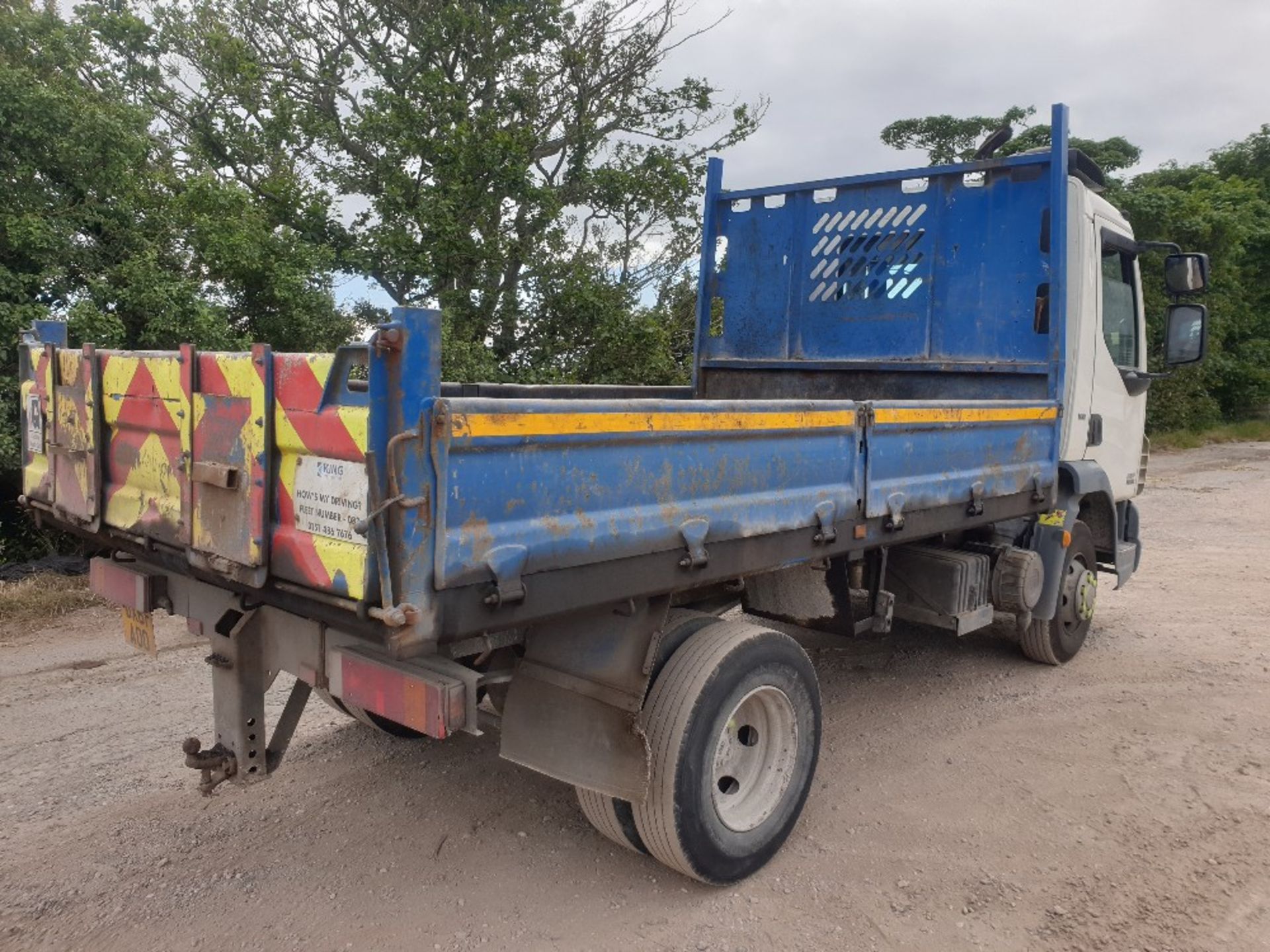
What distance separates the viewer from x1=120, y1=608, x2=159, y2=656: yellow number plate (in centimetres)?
332

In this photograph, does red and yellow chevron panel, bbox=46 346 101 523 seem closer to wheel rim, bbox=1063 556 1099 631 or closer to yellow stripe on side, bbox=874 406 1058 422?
yellow stripe on side, bbox=874 406 1058 422

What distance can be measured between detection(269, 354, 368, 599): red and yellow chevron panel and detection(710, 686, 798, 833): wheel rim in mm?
1542

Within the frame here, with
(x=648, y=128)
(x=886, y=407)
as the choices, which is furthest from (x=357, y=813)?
(x=648, y=128)

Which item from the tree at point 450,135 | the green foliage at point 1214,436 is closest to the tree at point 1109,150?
the green foliage at point 1214,436

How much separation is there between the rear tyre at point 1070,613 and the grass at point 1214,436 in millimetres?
15973

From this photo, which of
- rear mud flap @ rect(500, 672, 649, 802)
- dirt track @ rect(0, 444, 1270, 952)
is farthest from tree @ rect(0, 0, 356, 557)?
rear mud flap @ rect(500, 672, 649, 802)

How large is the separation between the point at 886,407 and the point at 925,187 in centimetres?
229

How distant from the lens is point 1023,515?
477 centimetres

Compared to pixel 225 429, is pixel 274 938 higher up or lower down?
lower down

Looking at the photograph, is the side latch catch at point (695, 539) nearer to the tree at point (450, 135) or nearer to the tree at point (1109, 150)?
the tree at point (450, 135)

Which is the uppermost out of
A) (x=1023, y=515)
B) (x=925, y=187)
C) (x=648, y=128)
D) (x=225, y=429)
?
(x=648, y=128)

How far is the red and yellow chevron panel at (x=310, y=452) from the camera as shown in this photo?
7.49ft

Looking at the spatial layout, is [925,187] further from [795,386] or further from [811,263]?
[795,386]

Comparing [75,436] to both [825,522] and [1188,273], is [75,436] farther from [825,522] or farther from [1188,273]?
[1188,273]
